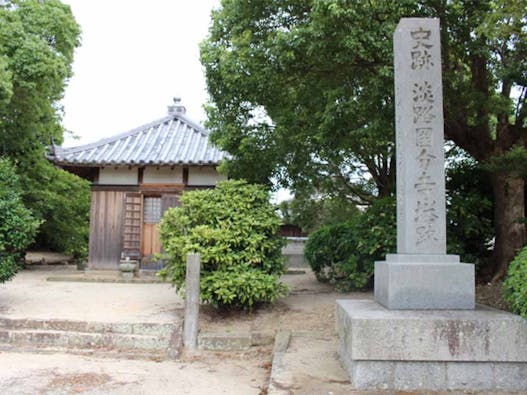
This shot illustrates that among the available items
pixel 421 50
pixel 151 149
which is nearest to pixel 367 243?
pixel 421 50

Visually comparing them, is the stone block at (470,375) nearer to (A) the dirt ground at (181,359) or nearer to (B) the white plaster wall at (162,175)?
(A) the dirt ground at (181,359)

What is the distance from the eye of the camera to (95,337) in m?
6.72

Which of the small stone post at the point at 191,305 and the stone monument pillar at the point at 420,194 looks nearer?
the stone monument pillar at the point at 420,194

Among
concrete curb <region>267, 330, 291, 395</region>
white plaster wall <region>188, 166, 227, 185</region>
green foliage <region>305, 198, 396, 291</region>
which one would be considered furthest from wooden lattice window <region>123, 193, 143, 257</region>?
concrete curb <region>267, 330, 291, 395</region>

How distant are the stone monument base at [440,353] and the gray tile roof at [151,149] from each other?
9.30 m

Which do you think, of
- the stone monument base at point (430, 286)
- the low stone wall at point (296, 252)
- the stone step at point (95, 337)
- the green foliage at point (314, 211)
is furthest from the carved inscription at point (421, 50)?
the low stone wall at point (296, 252)

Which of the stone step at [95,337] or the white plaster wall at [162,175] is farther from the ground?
the white plaster wall at [162,175]

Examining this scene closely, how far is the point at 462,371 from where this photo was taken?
3.77m

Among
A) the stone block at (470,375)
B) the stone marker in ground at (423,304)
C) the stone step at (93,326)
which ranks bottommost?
the stone step at (93,326)

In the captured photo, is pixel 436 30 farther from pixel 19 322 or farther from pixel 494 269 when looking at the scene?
pixel 19 322

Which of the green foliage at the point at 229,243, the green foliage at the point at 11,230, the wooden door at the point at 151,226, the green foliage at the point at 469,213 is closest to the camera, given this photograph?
the green foliage at the point at 229,243

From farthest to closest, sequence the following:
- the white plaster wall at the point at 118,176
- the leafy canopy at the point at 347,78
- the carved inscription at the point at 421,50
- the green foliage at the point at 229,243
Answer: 1. the white plaster wall at the point at 118,176
2. the green foliage at the point at 229,243
3. the leafy canopy at the point at 347,78
4. the carved inscription at the point at 421,50

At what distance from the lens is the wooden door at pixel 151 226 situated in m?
13.8

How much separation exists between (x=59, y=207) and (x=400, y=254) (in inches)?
589
